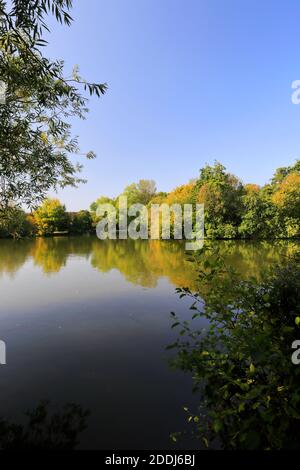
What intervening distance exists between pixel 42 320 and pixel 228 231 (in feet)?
100

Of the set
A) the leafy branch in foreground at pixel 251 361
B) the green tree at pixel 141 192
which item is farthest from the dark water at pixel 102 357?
the green tree at pixel 141 192

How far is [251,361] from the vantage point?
2.10m

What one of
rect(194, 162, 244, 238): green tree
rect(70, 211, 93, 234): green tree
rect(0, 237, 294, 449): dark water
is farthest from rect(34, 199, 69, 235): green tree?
rect(0, 237, 294, 449): dark water

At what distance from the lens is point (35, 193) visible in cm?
539

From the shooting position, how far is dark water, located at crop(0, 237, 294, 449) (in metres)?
3.60

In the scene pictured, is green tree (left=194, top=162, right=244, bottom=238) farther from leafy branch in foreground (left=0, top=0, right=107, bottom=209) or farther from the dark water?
leafy branch in foreground (left=0, top=0, right=107, bottom=209)

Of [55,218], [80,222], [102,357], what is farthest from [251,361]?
[80,222]

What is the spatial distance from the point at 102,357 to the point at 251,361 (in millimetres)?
4042

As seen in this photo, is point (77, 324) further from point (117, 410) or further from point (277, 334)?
point (277, 334)

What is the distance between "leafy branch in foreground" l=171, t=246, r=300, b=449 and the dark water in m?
0.36

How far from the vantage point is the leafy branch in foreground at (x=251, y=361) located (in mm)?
1698

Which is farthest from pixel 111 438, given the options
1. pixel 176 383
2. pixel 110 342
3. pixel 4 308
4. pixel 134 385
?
pixel 4 308

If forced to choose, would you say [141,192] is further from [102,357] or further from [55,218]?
[102,357]

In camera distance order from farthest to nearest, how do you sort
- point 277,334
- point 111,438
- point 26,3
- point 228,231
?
point 228,231 → point 111,438 → point 26,3 → point 277,334
